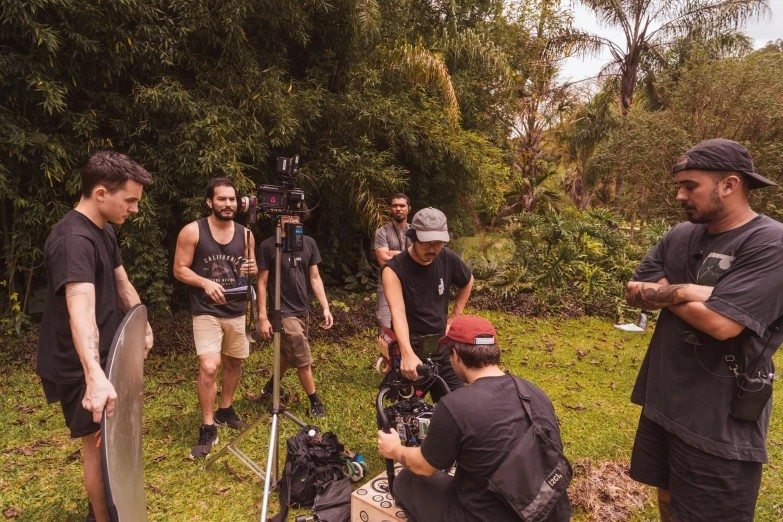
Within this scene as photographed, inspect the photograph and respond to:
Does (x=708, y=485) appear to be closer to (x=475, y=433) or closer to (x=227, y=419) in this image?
(x=475, y=433)

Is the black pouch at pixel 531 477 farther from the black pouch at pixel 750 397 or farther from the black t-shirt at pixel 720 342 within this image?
the black pouch at pixel 750 397

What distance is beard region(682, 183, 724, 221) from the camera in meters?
1.90

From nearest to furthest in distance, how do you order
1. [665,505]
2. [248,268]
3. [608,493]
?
[665,505] → [608,493] → [248,268]

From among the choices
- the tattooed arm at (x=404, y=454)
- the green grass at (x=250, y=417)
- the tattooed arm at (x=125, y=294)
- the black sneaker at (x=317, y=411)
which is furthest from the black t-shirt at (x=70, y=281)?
the black sneaker at (x=317, y=411)

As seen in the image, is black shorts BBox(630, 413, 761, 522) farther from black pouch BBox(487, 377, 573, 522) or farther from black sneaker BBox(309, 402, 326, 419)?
black sneaker BBox(309, 402, 326, 419)

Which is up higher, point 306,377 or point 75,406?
point 75,406

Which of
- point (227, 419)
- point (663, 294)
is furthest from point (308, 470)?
point (663, 294)

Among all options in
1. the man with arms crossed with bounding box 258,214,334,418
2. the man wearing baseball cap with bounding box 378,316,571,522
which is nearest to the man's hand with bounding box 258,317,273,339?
the man with arms crossed with bounding box 258,214,334,418

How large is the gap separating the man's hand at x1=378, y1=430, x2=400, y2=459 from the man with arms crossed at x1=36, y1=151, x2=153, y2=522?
1.28m

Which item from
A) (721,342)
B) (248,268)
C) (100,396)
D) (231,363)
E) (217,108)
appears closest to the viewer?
(100,396)

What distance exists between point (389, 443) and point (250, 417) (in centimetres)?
233

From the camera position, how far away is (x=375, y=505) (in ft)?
8.13

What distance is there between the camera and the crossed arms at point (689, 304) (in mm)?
1784

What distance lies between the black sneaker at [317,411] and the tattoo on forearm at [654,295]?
2756 millimetres
